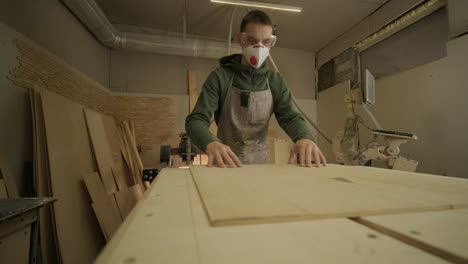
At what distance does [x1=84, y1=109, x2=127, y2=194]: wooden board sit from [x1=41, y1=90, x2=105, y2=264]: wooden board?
0.46 feet

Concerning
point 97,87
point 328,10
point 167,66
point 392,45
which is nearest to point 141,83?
point 167,66

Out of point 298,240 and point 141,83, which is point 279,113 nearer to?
point 298,240

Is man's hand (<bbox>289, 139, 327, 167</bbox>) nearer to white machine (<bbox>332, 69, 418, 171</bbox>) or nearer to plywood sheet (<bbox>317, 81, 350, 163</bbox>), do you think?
white machine (<bbox>332, 69, 418, 171</bbox>)

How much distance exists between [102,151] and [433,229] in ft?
8.23

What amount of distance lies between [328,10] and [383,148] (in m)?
2.00

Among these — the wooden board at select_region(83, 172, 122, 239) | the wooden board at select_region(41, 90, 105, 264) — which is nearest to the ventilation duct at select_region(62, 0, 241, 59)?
the wooden board at select_region(41, 90, 105, 264)

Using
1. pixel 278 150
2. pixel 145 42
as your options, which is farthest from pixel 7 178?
pixel 278 150

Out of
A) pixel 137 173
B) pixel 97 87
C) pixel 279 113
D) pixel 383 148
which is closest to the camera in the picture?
pixel 279 113

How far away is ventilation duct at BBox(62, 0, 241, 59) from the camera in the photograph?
8.21 ft

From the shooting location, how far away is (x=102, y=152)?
2205mm

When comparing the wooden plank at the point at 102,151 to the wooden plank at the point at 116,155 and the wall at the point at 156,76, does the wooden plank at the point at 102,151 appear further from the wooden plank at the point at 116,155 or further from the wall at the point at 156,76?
the wall at the point at 156,76

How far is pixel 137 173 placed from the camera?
2.91 metres

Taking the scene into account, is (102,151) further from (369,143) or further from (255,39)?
(369,143)

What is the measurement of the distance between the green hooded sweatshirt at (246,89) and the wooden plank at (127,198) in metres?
1.16
